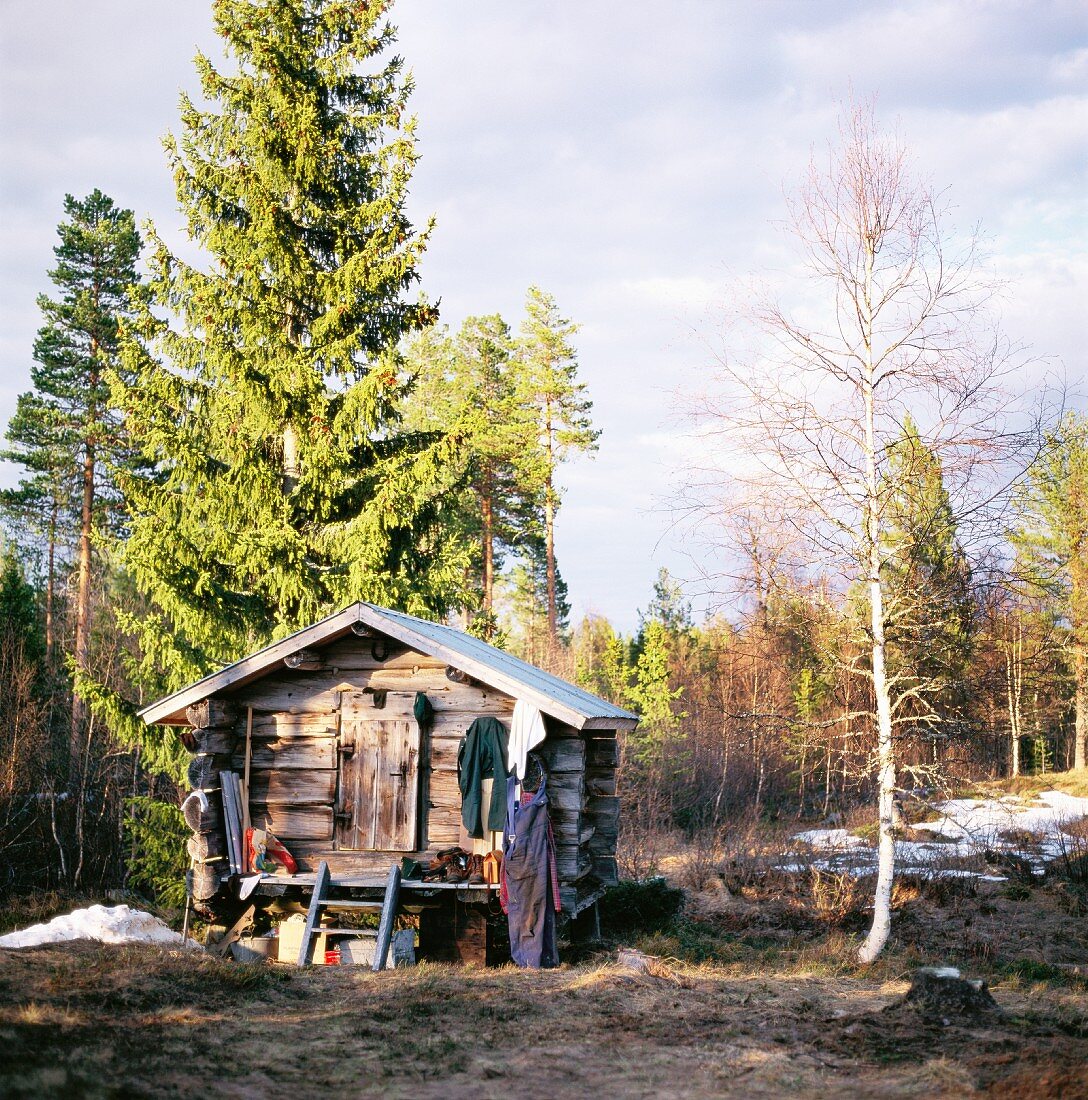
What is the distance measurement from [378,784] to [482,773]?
1.42 m

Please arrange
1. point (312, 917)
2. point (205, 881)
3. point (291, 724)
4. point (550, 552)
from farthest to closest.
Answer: point (550, 552), point (291, 724), point (205, 881), point (312, 917)

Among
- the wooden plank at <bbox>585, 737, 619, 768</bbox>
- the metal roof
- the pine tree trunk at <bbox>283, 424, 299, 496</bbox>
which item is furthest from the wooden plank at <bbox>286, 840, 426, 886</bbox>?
the pine tree trunk at <bbox>283, 424, 299, 496</bbox>

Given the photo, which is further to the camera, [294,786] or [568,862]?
[294,786]

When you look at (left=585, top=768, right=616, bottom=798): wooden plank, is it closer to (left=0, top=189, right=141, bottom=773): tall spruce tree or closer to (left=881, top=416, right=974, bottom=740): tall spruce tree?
(left=881, top=416, right=974, bottom=740): tall spruce tree

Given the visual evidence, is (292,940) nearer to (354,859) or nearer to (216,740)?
(354,859)

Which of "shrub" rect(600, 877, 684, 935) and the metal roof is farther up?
the metal roof

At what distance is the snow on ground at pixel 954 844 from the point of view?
19.8m

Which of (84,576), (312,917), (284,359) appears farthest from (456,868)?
(84,576)

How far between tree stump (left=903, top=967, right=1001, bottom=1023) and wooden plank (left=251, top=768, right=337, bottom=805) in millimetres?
7185

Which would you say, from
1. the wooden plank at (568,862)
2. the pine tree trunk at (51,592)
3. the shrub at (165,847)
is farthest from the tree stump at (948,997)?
the pine tree trunk at (51,592)

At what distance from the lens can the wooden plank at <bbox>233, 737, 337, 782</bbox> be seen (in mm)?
13336

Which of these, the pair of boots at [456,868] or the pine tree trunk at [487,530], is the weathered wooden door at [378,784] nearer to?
the pair of boots at [456,868]

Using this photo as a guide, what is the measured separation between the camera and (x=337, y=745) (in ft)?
43.6

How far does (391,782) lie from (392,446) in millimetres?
6643
